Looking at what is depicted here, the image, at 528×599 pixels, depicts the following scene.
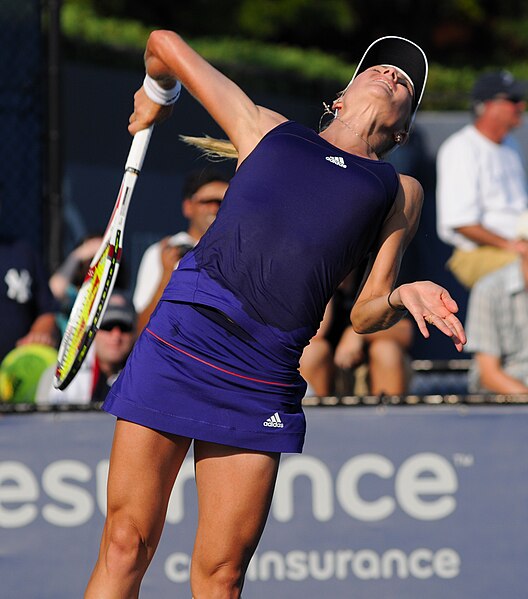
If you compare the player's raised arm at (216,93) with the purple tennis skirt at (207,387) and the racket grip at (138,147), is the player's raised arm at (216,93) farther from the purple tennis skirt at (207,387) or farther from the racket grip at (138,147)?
the purple tennis skirt at (207,387)

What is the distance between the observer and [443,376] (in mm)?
8297

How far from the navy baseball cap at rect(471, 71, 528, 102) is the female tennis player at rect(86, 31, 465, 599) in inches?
204

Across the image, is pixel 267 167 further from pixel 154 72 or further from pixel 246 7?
pixel 246 7

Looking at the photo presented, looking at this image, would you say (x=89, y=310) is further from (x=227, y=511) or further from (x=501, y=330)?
(x=501, y=330)

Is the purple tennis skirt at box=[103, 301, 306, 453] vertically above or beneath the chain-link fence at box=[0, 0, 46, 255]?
beneath

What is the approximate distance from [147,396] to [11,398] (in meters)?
2.80

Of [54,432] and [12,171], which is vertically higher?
[12,171]

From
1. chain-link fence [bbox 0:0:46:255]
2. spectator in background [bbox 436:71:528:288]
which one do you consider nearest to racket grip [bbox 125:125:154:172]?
spectator in background [bbox 436:71:528:288]

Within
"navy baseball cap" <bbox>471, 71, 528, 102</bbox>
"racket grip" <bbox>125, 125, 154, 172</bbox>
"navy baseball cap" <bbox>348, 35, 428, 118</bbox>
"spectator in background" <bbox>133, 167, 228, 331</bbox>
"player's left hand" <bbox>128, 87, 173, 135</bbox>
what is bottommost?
"racket grip" <bbox>125, 125, 154, 172</bbox>

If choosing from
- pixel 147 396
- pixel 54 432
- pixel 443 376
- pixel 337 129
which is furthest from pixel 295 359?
pixel 443 376

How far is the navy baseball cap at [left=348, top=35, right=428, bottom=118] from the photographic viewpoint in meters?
4.03

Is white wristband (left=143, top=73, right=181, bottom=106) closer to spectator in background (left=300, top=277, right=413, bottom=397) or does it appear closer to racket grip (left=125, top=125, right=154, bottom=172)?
racket grip (left=125, top=125, right=154, bottom=172)

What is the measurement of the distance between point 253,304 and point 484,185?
5.17m

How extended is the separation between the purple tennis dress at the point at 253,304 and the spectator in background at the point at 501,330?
9.77 ft
